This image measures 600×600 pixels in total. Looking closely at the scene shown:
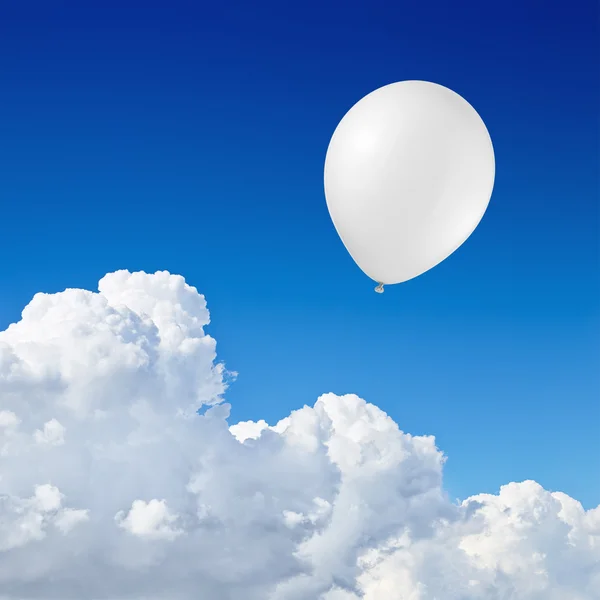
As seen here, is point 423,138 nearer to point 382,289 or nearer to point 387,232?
point 387,232

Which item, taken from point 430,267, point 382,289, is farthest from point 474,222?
point 382,289

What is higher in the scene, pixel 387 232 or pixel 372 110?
pixel 372 110

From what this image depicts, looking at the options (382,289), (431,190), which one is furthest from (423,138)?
(382,289)

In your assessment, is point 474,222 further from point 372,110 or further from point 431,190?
point 372,110

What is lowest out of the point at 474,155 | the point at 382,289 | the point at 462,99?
the point at 382,289

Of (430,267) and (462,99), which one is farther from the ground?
(462,99)

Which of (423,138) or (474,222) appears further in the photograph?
(474,222)
